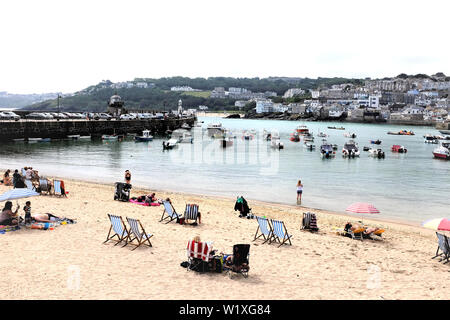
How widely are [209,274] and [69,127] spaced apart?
5718cm

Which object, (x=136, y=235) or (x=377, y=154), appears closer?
(x=136, y=235)

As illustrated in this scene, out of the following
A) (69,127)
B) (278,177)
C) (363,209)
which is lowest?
(278,177)

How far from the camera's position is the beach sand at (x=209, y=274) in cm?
739

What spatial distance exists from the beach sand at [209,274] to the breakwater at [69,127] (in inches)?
1673

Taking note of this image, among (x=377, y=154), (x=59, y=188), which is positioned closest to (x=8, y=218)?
(x=59, y=188)

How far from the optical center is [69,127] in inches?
2373

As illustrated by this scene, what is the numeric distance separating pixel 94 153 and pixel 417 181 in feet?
103

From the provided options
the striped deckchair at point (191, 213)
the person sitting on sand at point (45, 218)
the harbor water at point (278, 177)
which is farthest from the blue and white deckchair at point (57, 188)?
the harbor water at point (278, 177)

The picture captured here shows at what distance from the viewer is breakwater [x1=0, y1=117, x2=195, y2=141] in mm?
50750

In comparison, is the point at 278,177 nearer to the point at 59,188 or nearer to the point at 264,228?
the point at 59,188

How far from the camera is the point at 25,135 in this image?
5169 centimetres

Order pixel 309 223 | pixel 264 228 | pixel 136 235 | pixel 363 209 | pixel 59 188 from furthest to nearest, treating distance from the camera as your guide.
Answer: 1. pixel 59 188
2. pixel 309 223
3. pixel 363 209
4. pixel 264 228
5. pixel 136 235
